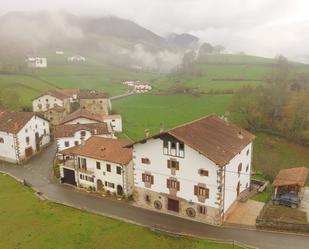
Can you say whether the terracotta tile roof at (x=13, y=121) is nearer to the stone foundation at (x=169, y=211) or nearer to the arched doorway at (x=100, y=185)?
the arched doorway at (x=100, y=185)

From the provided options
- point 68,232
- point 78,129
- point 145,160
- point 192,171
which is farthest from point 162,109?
point 68,232

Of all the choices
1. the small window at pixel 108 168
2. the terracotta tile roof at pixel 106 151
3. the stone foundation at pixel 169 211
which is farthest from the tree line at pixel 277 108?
the small window at pixel 108 168

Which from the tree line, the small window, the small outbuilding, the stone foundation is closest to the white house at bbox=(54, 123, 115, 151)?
the small window

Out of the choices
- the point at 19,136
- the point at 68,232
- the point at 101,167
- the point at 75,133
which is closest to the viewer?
the point at 68,232

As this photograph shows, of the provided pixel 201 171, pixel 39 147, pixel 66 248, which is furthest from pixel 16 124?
pixel 201 171

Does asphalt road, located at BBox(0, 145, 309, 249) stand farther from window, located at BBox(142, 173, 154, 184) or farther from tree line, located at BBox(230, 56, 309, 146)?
tree line, located at BBox(230, 56, 309, 146)

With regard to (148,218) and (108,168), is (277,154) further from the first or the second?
(148,218)

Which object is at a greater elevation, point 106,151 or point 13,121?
point 13,121

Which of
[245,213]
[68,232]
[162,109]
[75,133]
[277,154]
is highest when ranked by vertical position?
[75,133]
